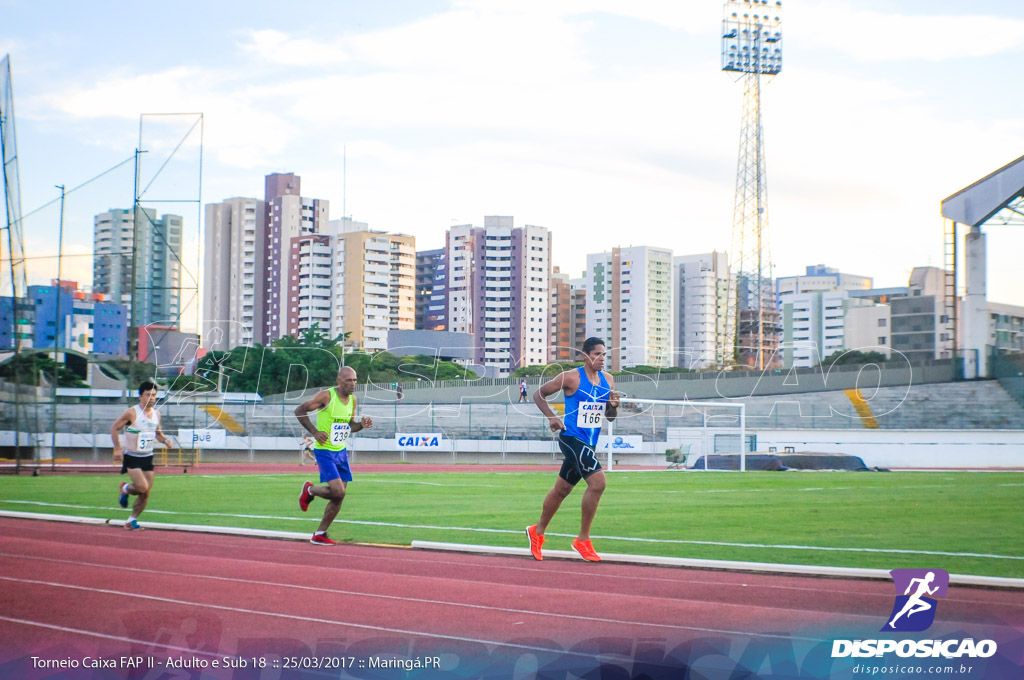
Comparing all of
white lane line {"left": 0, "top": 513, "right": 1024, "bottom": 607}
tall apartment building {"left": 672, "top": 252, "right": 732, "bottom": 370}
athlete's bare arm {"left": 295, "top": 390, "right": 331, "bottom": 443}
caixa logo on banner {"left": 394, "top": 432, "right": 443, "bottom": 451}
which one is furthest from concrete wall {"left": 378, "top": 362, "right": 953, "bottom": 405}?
tall apartment building {"left": 672, "top": 252, "right": 732, "bottom": 370}

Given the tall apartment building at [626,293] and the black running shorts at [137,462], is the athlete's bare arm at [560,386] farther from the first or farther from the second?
the tall apartment building at [626,293]

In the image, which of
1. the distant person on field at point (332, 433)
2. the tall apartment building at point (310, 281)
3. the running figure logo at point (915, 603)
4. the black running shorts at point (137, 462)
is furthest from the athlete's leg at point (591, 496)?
the tall apartment building at point (310, 281)

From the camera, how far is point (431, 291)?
190000mm

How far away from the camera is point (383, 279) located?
6063 inches

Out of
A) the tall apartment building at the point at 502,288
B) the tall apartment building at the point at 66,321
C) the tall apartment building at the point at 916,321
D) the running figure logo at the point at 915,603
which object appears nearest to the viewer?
the running figure logo at the point at 915,603

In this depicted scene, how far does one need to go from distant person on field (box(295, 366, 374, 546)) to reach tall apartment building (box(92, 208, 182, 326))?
24338mm

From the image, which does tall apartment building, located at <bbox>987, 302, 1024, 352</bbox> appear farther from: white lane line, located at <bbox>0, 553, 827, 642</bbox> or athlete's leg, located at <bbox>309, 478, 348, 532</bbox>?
white lane line, located at <bbox>0, 553, 827, 642</bbox>

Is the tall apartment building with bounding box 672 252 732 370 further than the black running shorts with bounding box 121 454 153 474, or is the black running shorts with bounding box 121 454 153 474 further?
the tall apartment building with bounding box 672 252 732 370

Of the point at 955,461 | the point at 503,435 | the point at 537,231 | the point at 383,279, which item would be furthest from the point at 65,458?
the point at 537,231

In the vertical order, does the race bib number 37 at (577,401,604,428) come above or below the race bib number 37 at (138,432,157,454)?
above

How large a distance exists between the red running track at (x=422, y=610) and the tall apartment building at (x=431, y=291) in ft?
543

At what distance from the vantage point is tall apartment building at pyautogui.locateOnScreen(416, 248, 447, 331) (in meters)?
180

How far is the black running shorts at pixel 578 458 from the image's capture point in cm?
988

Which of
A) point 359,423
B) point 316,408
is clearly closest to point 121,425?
point 316,408
